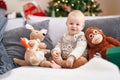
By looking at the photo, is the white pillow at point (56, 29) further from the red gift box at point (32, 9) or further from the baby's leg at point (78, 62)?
the red gift box at point (32, 9)

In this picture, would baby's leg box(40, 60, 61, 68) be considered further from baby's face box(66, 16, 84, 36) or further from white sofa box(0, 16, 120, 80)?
baby's face box(66, 16, 84, 36)

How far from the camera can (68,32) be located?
5.72ft

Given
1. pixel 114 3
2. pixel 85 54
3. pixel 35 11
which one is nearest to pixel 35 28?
pixel 85 54

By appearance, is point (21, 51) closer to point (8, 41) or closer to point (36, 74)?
point (8, 41)

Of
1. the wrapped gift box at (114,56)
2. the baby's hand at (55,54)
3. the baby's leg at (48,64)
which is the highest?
the wrapped gift box at (114,56)

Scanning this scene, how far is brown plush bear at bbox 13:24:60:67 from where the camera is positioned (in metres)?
1.57

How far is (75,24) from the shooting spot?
168 centimetres

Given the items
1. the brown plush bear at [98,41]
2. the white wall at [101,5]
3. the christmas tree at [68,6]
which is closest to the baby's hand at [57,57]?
the brown plush bear at [98,41]

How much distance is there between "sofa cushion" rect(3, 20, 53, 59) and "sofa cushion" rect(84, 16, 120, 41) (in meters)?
0.33

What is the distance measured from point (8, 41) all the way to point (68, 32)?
47 cm

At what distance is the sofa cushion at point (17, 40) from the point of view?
1.73 m

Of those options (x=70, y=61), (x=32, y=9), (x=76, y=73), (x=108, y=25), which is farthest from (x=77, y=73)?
(x=32, y=9)

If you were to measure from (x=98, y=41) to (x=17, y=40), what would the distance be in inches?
24.2

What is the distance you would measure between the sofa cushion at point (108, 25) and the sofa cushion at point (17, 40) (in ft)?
1.07
